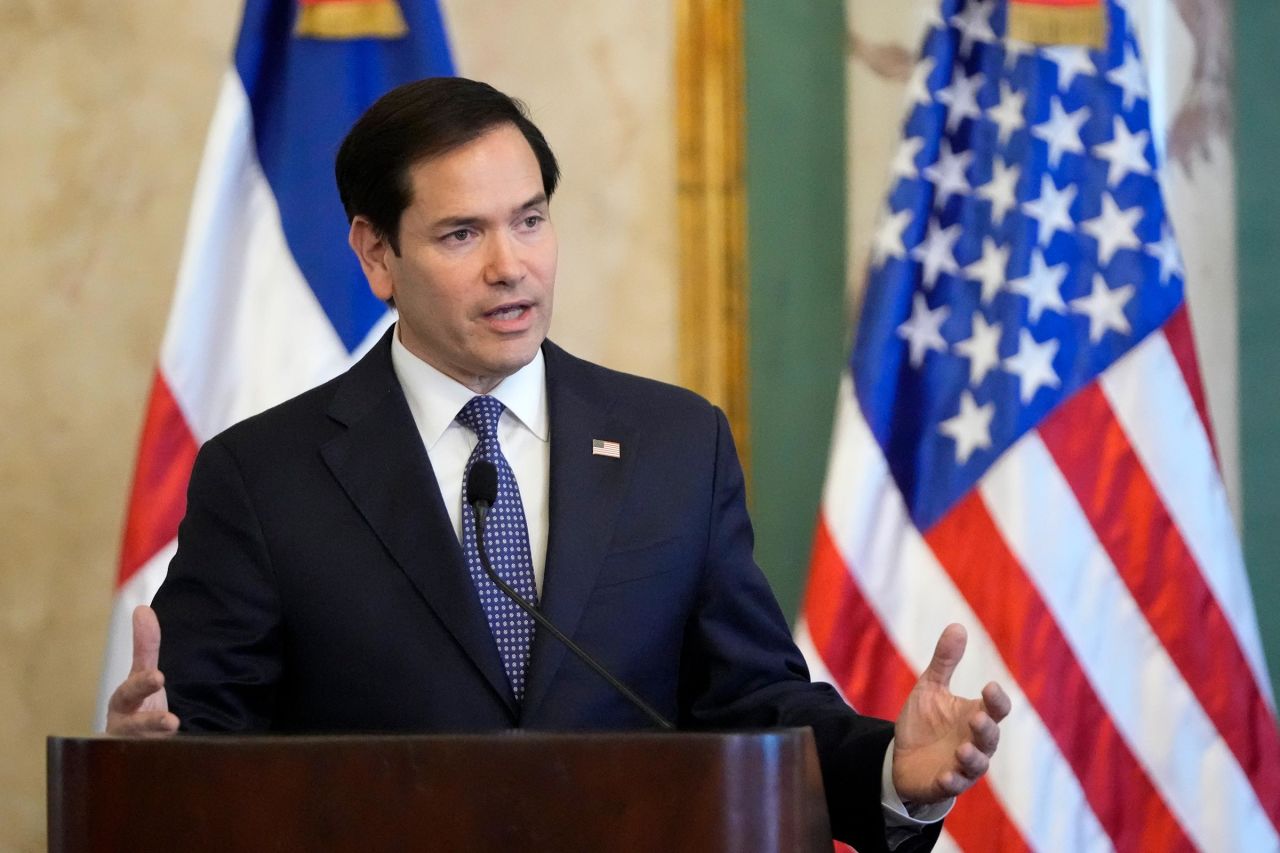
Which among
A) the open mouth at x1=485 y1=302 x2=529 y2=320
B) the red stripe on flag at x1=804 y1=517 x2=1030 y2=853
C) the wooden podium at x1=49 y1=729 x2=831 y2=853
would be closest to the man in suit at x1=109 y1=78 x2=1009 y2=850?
the open mouth at x1=485 y1=302 x2=529 y2=320

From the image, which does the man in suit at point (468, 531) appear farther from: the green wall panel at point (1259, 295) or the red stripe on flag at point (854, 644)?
the green wall panel at point (1259, 295)

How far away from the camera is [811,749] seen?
1.38 meters

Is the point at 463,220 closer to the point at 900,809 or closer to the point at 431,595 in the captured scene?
the point at 431,595

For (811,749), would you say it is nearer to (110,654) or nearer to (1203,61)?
(110,654)

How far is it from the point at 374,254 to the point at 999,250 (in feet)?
4.44

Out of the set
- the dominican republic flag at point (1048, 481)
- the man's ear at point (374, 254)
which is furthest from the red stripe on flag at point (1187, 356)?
the man's ear at point (374, 254)

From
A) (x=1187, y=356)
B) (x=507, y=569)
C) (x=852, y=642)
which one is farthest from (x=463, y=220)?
(x=1187, y=356)

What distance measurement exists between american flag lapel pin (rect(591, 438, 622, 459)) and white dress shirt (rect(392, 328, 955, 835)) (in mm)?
62

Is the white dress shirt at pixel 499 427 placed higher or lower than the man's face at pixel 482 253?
lower

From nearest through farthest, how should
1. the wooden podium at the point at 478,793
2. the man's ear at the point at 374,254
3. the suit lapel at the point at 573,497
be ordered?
1. the wooden podium at the point at 478,793
2. the suit lapel at the point at 573,497
3. the man's ear at the point at 374,254

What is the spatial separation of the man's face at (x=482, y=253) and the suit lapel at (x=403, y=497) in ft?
0.40

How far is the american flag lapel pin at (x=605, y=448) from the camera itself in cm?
207

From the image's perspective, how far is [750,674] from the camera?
200 cm

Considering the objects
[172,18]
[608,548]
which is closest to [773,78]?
[172,18]
